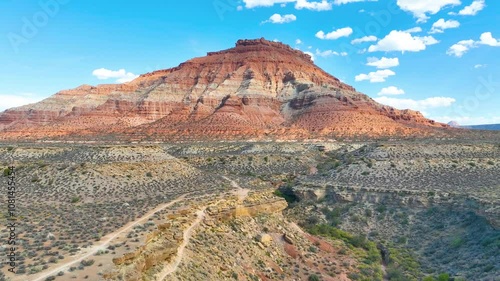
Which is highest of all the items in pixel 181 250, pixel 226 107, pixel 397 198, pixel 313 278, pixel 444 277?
pixel 226 107

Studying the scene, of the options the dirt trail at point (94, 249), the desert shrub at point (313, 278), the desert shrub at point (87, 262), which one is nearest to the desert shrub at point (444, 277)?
the desert shrub at point (313, 278)

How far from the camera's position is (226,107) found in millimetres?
120312

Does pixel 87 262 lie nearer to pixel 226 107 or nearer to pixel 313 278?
pixel 313 278

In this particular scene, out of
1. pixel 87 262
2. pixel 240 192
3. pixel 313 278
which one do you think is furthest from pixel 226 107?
pixel 87 262

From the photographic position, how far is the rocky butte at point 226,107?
107 meters

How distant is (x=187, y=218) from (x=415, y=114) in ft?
481

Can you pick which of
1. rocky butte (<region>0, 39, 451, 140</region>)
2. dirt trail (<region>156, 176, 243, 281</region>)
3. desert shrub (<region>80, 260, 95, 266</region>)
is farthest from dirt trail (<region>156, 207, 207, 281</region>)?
rocky butte (<region>0, 39, 451, 140</region>)

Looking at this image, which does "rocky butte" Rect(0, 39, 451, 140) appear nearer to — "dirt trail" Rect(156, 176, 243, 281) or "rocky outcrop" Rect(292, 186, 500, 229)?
"rocky outcrop" Rect(292, 186, 500, 229)

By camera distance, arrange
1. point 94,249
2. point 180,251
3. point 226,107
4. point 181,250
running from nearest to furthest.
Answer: point 94,249 < point 180,251 < point 181,250 < point 226,107

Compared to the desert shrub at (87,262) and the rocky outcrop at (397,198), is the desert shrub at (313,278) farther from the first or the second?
the rocky outcrop at (397,198)

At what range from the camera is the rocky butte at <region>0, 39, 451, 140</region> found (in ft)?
352

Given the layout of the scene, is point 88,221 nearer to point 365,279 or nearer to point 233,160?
point 365,279

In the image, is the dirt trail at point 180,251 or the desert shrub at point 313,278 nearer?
the dirt trail at point 180,251

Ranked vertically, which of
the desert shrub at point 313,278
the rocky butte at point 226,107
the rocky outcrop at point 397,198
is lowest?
the desert shrub at point 313,278
